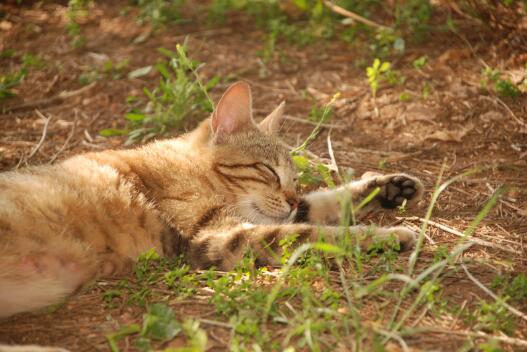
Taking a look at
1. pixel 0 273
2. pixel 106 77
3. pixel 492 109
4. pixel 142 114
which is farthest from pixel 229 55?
pixel 0 273

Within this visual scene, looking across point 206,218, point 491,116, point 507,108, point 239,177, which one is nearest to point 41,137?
point 239,177

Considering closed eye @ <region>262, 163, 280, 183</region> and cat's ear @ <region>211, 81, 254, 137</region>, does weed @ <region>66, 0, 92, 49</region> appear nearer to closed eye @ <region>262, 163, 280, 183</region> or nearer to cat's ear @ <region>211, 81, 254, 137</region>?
cat's ear @ <region>211, 81, 254, 137</region>

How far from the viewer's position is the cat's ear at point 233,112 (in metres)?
3.65

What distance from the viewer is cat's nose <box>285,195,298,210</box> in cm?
363

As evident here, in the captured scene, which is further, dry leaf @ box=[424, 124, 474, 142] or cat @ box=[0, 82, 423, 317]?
dry leaf @ box=[424, 124, 474, 142]

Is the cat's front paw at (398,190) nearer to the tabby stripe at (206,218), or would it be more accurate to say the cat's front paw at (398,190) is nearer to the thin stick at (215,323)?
the tabby stripe at (206,218)

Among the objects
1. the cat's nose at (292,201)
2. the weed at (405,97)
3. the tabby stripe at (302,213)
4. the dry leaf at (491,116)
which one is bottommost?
the tabby stripe at (302,213)

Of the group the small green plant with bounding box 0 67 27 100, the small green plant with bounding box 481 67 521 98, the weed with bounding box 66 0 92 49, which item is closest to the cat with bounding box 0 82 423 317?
the small green plant with bounding box 481 67 521 98

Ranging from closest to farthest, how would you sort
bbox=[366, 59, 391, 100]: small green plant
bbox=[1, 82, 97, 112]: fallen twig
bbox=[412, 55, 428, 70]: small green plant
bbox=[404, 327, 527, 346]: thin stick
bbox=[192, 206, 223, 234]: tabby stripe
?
bbox=[404, 327, 527, 346]: thin stick < bbox=[192, 206, 223, 234]: tabby stripe < bbox=[366, 59, 391, 100]: small green plant < bbox=[1, 82, 97, 112]: fallen twig < bbox=[412, 55, 428, 70]: small green plant

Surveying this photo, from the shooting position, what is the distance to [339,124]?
16.3 ft

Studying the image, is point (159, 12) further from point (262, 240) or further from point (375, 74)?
point (262, 240)

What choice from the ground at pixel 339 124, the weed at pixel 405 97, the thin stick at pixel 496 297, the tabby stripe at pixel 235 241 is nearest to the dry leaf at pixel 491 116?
the ground at pixel 339 124

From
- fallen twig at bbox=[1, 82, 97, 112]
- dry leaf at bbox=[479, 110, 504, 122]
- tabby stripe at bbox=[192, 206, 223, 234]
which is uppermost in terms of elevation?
fallen twig at bbox=[1, 82, 97, 112]

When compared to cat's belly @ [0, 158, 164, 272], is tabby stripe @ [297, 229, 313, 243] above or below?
below
